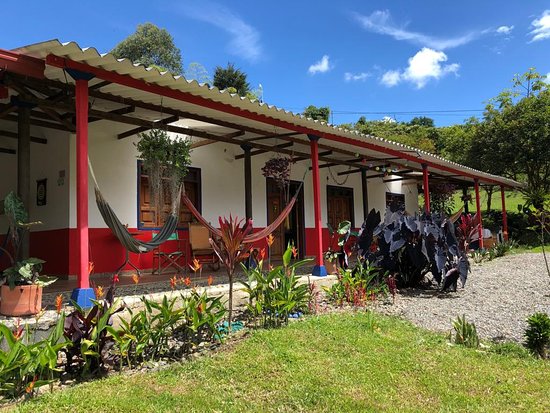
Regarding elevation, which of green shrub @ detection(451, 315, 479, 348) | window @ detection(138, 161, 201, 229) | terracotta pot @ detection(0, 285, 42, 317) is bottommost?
green shrub @ detection(451, 315, 479, 348)

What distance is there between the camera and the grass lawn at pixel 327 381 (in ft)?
8.38

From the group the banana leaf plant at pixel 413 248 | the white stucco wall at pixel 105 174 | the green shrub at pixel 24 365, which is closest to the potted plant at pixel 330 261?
the banana leaf plant at pixel 413 248

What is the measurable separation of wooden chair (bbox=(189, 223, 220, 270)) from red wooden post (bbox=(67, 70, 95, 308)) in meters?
3.56

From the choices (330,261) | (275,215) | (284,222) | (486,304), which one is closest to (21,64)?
(330,261)

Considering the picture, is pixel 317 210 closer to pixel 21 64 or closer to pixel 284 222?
pixel 284 222

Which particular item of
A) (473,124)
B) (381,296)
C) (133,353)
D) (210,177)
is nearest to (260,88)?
(473,124)

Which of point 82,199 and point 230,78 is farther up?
point 230,78

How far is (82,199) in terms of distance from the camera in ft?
13.6

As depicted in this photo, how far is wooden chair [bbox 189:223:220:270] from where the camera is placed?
772 centimetres

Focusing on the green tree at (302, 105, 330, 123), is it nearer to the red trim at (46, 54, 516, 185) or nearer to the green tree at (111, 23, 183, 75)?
the green tree at (111, 23, 183, 75)

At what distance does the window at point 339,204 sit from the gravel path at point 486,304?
4805 mm

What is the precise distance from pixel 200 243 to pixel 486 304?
4541mm

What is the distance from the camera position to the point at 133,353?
318cm

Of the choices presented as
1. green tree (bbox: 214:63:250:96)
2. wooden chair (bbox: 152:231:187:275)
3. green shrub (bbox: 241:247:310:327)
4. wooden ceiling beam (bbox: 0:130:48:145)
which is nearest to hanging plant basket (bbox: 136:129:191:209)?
green shrub (bbox: 241:247:310:327)
